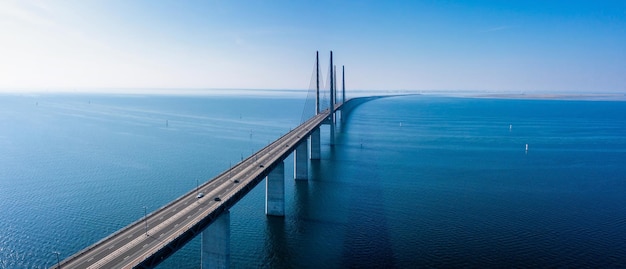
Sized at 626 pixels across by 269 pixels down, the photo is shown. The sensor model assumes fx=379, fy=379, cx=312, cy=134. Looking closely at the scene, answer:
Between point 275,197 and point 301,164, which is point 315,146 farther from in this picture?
point 275,197

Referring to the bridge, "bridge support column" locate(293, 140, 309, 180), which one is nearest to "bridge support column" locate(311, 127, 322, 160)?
"bridge support column" locate(293, 140, 309, 180)

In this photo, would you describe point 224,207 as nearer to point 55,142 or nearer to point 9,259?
point 9,259

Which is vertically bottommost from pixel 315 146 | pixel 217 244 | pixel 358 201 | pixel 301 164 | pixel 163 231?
pixel 358 201

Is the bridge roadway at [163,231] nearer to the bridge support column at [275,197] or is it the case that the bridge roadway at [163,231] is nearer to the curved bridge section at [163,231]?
the curved bridge section at [163,231]

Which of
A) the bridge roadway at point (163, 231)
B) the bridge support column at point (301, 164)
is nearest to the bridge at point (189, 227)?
the bridge roadway at point (163, 231)

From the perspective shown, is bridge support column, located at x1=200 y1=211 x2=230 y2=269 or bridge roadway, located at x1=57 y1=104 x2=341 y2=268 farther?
bridge support column, located at x1=200 y1=211 x2=230 y2=269

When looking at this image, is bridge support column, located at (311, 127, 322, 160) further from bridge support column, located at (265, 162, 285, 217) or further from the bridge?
bridge support column, located at (265, 162, 285, 217)

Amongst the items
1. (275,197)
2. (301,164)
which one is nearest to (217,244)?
(275,197)
